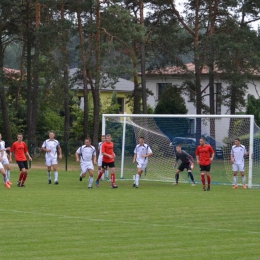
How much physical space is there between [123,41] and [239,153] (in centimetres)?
1802

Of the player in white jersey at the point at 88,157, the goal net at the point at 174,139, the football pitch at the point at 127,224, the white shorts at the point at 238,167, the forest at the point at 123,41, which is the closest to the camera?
the football pitch at the point at 127,224

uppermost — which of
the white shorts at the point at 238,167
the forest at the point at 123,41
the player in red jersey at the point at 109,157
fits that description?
the forest at the point at 123,41

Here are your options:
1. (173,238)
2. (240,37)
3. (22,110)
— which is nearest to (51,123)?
(22,110)

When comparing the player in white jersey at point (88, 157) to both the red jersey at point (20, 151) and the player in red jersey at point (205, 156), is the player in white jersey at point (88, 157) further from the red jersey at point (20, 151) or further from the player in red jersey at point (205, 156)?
the player in red jersey at point (205, 156)

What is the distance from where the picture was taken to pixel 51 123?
62438mm

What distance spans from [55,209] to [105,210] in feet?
4.15

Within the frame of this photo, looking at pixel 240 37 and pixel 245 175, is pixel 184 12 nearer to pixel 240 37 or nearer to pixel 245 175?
pixel 240 37

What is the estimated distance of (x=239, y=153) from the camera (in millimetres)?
28891

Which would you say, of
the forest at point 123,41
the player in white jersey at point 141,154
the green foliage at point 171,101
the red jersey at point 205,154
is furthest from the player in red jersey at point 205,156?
the green foliage at point 171,101

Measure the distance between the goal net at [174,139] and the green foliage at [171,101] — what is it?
2429 cm

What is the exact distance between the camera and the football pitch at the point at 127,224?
11.7 m

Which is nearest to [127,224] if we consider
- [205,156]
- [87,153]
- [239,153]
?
[87,153]

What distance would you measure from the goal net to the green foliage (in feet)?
79.7

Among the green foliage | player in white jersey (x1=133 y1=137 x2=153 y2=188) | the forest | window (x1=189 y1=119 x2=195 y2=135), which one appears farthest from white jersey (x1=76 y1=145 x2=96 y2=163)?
the green foliage
